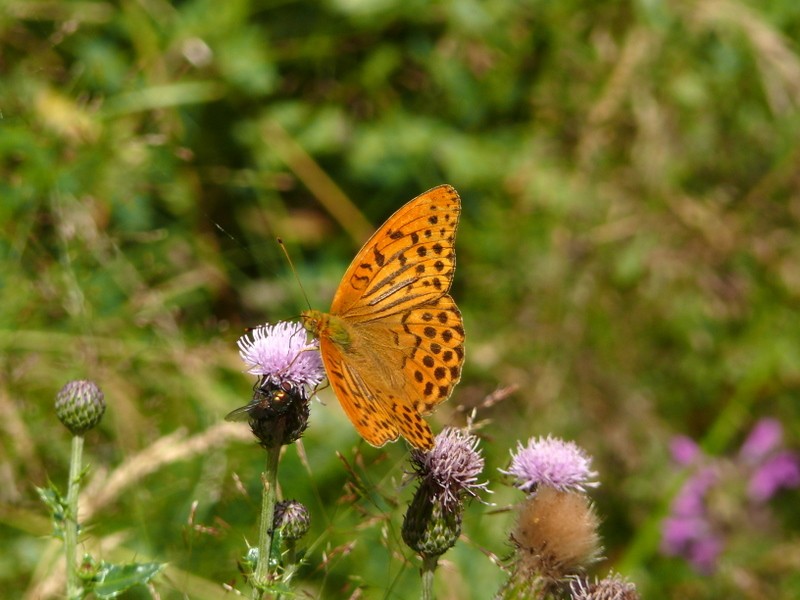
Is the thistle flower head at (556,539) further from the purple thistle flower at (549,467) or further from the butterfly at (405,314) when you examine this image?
the butterfly at (405,314)

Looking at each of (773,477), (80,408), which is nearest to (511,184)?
(773,477)

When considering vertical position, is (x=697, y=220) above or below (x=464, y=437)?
below

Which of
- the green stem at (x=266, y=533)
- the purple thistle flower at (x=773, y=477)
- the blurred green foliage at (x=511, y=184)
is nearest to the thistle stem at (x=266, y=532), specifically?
the green stem at (x=266, y=533)

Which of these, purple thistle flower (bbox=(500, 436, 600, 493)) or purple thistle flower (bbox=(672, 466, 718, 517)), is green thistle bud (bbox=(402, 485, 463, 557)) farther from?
purple thistle flower (bbox=(672, 466, 718, 517))

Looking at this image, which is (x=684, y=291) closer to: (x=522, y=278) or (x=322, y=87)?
Answer: (x=522, y=278)

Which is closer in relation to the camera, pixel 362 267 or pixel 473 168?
pixel 362 267

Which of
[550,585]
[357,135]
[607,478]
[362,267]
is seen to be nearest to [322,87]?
[357,135]

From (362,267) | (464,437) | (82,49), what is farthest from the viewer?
(82,49)

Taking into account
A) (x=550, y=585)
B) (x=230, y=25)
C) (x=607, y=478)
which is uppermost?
(x=550, y=585)
